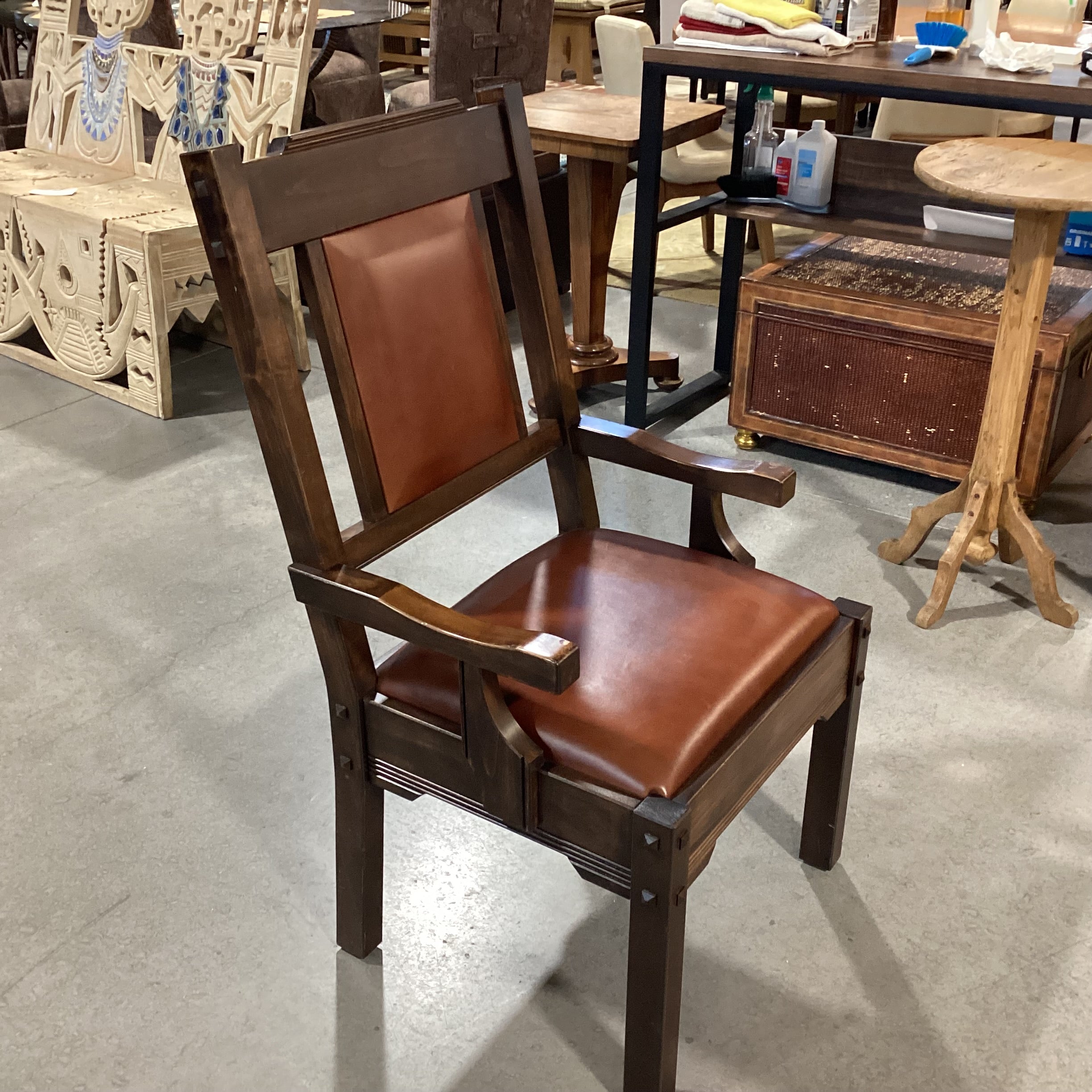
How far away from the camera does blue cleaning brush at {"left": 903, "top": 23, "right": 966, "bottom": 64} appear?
266cm

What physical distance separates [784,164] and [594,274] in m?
0.57

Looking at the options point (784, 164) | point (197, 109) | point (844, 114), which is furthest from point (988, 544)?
point (844, 114)

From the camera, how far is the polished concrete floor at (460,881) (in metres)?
1.53

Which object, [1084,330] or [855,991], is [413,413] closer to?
[855,991]

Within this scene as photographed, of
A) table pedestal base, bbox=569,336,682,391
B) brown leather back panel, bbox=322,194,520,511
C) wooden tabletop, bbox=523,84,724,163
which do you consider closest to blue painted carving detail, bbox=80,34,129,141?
wooden tabletop, bbox=523,84,724,163

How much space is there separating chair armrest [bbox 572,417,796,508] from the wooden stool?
81 centimetres

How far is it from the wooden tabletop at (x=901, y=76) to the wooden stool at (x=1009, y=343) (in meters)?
0.08

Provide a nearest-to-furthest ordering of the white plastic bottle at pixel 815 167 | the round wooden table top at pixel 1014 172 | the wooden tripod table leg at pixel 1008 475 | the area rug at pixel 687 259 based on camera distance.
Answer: the round wooden table top at pixel 1014 172
the wooden tripod table leg at pixel 1008 475
the white plastic bottle at pixel 815 167
the area rug at pixel 687 259

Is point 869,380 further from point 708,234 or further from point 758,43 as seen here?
point 708,234

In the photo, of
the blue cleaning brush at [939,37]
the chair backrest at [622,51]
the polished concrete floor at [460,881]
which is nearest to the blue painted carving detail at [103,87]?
the chair backrest at [622,51]

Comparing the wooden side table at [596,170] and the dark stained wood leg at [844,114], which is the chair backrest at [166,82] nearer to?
the wooden side table at [596,170]

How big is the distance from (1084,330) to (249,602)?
6.16ft

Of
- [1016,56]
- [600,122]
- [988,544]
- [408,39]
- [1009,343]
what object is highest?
[1016,56]

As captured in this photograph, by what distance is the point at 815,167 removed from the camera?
9.91ft
